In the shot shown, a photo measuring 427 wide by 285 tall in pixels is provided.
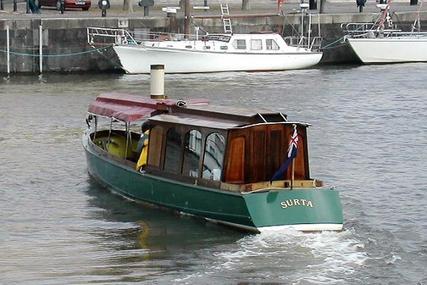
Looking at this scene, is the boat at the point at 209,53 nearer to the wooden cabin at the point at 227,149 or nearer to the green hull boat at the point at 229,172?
the green hull boat at the point at 229,172

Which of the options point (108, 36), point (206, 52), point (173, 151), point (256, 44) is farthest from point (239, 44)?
point (173, 151)

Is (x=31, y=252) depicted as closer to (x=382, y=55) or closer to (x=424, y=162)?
(x=424, y=162)

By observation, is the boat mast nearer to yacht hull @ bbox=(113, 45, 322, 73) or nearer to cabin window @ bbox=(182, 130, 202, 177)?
yacht hull @ bbox=(113, 45, 322, 73)

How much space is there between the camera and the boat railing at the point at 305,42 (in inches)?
2030

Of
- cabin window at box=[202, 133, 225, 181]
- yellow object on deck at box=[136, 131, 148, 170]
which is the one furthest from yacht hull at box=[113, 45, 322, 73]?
cabin window at box=[202, 133, 225, 181]

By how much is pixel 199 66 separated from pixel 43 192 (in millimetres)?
23410

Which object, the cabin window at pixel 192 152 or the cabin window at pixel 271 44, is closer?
the cabin window at pixel 192 152

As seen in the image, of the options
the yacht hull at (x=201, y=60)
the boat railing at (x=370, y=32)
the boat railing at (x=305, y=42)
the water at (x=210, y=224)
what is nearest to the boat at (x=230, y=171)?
the water at (x=210, y=224)

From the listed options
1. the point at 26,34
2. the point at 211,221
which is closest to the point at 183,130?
the point at 211,221

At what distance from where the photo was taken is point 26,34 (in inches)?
1852

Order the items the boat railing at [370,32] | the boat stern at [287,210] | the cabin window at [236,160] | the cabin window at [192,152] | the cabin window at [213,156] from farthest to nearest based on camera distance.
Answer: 1. the boat railing at [370,32]
2. the cabin window at [192,152]
3. the cabin window at [213,156]
4. the cabin window at [236,160]
5. the boat stern at [287,210]

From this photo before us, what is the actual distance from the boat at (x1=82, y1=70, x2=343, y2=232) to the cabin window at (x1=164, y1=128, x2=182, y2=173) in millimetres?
18

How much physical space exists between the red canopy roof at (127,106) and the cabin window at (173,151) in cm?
161

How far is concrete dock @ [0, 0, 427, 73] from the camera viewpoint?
46.9m
